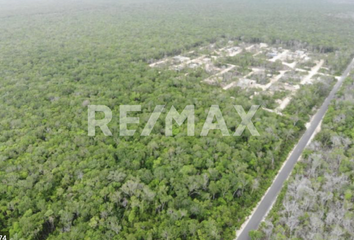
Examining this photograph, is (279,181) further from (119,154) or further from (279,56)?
(279,56)

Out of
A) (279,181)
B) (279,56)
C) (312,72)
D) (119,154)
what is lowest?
(279,181)

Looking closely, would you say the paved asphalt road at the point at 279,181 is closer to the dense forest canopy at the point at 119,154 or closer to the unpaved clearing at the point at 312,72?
the dense forest canopy at the point at 119,154

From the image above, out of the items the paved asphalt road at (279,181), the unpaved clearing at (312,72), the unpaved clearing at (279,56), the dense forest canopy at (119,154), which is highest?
the dense forest canopy at (119,154)

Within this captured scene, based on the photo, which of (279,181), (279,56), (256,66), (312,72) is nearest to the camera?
(279,181)

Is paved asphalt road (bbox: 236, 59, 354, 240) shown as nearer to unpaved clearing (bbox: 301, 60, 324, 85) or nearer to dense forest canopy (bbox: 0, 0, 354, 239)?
dense forest canopy (bbox: 0, 0, 354, 239)

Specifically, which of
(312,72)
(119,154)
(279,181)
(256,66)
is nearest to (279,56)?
(256,66)

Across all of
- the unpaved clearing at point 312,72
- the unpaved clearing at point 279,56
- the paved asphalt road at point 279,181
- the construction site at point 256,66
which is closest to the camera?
the paved asphalt road at point 279,181

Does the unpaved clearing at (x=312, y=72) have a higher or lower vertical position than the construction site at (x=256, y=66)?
lower

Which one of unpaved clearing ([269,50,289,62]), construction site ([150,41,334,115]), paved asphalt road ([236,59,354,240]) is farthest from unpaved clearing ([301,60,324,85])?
paved asphalt road ([236,59,354,240])

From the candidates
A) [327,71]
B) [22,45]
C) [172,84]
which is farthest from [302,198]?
[22,45]

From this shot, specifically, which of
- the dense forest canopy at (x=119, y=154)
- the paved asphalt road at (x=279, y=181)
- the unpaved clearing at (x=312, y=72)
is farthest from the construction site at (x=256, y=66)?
the paved asphalt road at (x=279, y=181)
